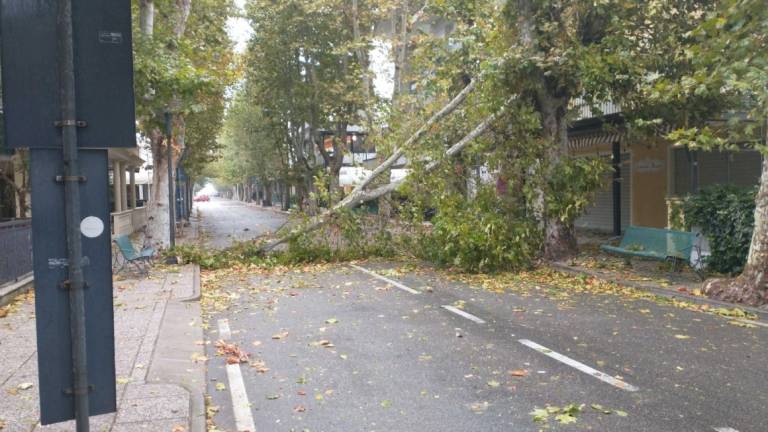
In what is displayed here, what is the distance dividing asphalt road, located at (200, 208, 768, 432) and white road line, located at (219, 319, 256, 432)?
2 cm

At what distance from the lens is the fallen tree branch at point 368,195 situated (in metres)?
14.4

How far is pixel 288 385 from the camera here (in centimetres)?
580

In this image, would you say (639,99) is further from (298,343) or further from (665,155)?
(298,343)

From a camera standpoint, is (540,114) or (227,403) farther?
(540,114)

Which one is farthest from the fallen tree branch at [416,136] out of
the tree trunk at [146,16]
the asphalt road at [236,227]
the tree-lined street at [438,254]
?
the tree trunk at [146,16]

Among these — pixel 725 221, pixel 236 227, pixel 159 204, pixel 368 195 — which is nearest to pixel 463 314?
pixel 725 221

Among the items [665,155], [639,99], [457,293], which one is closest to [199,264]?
[457,293]

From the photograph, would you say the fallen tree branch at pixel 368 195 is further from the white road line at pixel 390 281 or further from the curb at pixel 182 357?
the curb at pixel 182 357

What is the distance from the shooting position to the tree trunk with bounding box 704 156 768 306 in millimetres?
9031

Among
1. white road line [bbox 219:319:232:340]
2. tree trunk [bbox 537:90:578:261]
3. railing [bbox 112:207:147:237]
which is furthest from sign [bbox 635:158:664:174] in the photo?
railing [bbox 112:207:147:237]

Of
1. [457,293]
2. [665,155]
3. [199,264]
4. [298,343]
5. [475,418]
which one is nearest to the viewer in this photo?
[475,418]

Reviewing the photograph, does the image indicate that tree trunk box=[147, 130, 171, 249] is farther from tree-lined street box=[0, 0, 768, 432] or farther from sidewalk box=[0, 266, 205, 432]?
sidewalk box=[0, 266, 205, 432]

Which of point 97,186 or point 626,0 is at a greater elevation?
point 626,0

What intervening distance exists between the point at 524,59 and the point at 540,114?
1694mm
